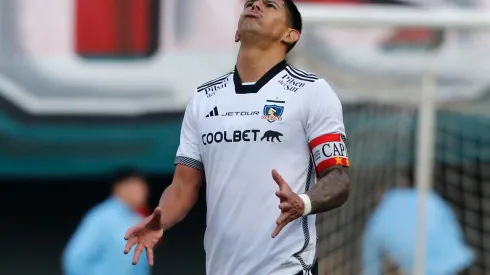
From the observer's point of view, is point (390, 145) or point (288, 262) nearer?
point (288, 262)

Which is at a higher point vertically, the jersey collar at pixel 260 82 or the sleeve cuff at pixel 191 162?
the jersey collar at pixel 260 82

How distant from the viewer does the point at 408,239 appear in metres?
8.15

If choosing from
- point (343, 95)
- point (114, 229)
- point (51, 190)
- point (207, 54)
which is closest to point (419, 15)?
point (343, 95)

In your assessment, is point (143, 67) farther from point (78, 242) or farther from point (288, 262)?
point (288, 262)

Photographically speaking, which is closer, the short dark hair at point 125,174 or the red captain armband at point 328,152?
the red captain armband at point 328,152

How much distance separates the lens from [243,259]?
13.0 feet

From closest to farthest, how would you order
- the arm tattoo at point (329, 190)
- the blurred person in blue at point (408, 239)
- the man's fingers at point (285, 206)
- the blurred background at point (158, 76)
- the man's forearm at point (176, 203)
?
the man's fingers at point (285, 206), the arm tattoo at point (329, 190), the man's forearm at point (176, 203), the blurred person in blue at point (408, 239), the blurred background at point (158, 76)

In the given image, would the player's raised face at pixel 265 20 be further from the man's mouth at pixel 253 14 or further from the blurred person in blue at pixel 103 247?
the blurred person in blue at pixel 103 247

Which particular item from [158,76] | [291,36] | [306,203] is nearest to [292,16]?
[291,36]

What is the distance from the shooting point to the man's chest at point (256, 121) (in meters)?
3.91

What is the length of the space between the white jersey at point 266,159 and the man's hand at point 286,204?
0.30 meters

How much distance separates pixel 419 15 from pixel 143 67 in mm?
2461

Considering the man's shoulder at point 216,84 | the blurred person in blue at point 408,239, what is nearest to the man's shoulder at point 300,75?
the man's shoulder at point 216,84

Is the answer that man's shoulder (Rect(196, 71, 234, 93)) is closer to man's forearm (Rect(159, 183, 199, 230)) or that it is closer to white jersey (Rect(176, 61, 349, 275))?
white jersey (Rect(176, 61, 349, 275))
